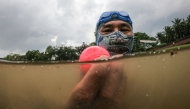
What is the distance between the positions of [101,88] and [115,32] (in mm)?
627

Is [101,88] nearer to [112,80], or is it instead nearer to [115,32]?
[112,80]

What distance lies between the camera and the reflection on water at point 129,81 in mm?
757

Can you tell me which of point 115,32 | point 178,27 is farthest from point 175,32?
point 115,32

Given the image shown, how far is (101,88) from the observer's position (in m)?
0.78

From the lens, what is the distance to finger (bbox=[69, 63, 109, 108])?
29.5 inches

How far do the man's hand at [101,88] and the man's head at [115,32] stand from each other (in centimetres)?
55

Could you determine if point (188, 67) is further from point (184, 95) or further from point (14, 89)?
point (14, 89)

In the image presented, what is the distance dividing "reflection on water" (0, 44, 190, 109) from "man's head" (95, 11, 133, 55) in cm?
56

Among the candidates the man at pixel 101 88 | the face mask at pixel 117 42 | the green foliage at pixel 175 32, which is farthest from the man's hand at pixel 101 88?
the green foliage at pixel 175 32

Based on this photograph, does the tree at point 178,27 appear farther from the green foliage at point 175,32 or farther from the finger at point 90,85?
the finger at point 90,85

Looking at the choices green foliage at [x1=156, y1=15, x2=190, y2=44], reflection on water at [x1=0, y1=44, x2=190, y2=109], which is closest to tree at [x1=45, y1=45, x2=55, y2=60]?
reflection on water at [x1=0, y1=44, x2=190, y2=109]

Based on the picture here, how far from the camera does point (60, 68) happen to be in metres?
0.76

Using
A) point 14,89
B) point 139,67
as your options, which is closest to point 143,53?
point 139,67

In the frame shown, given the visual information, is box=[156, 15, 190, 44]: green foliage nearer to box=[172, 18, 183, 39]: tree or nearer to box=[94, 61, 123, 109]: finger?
box=[172, 18, 183, 39]: tree
